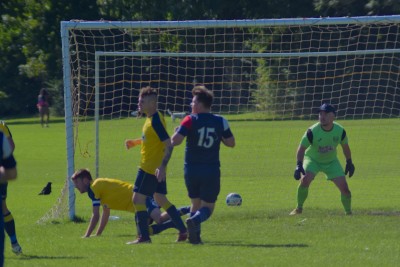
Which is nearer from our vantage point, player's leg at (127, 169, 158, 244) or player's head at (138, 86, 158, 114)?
player's head at (138, 86, 158, 114)

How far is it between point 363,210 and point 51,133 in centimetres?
2416

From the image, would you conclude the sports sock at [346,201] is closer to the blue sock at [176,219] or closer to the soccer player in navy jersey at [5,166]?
the blue sock at [176,219]

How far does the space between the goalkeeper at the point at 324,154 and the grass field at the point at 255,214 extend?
423mm

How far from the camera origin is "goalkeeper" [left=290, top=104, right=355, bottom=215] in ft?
42.3

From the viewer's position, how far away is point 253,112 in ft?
83.4

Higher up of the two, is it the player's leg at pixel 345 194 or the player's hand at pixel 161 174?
the player's hand at pixel 161 174

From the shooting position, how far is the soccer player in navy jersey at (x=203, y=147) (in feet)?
32.8

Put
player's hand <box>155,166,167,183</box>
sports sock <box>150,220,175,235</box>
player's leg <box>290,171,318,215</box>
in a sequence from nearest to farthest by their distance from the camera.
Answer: player's hand <box>155,166,167,183</box>, sports sock <box>150,220,175,235</box>, player's leg <box>290,171,318,215</box>

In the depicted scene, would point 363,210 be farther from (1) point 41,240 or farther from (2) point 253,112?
(2) point 253,112

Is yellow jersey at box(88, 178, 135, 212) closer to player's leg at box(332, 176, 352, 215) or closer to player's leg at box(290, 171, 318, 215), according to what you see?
player's leg at box(290, 171, 318, 215)

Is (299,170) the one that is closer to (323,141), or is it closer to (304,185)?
(304,185)

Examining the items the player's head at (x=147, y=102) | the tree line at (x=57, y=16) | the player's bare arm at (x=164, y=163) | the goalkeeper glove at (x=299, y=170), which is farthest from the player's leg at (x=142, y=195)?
the tree line at (x=57, y=16)

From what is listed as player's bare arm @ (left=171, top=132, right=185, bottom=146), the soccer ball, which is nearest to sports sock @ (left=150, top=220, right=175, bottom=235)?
player's bare arm @ (left=171, top=132, right=185, bottom=146)

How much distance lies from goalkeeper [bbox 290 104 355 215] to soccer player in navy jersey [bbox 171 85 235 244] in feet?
9.92
